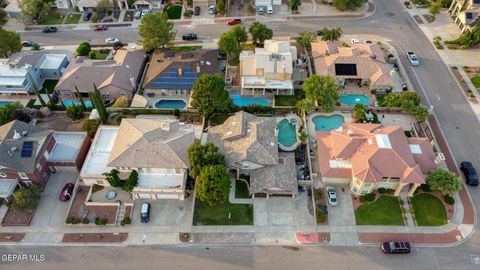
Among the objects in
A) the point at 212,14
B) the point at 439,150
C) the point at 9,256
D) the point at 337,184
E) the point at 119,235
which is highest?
the point at 212,14

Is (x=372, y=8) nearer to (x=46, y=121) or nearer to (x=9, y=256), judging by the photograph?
(x=46, y=121)

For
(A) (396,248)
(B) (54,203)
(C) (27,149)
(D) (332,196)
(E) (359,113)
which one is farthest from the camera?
(E) (359,113)

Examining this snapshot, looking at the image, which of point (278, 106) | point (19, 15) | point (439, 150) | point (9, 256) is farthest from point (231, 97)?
point (19, 15)

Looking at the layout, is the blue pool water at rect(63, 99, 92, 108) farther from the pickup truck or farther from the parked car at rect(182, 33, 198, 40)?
the pickup truck

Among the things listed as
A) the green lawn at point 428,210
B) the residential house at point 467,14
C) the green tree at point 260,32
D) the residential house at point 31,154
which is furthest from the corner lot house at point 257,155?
the residential house at point 467,14

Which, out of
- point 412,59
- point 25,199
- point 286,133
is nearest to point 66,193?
point 25,199

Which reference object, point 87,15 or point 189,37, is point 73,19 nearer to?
point 87,15

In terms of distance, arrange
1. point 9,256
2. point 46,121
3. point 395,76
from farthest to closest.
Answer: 1. point 395,76
2. point 46,121
3. point 9,256

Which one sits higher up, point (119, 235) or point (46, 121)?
point (46, 121)
